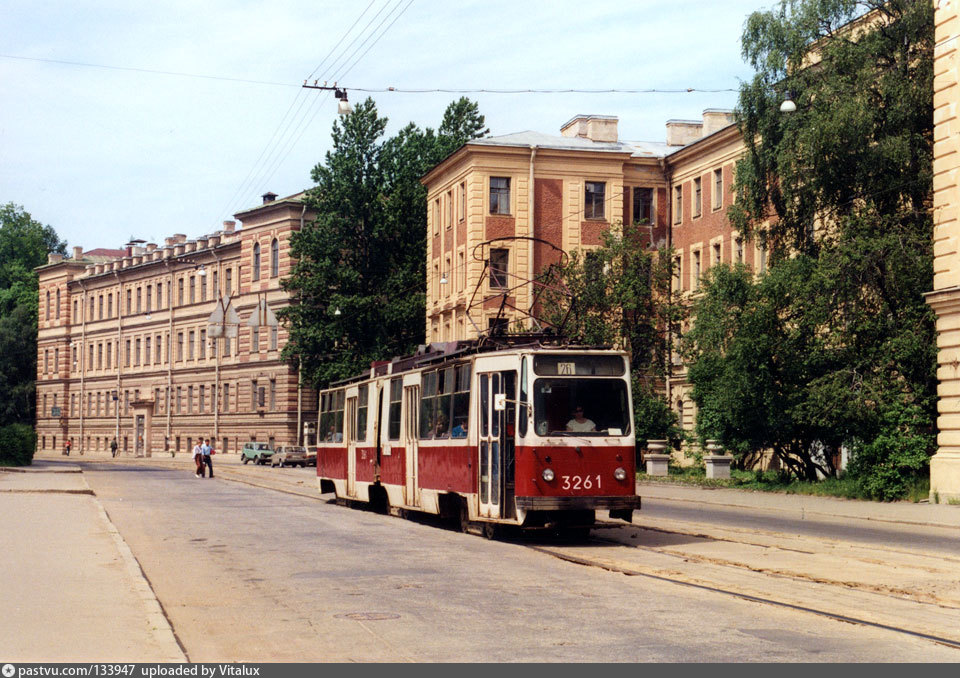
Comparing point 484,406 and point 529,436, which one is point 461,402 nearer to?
point 484,406

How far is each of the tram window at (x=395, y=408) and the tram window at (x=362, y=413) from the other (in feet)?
7.31

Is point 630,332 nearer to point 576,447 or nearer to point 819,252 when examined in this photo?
point 819,252

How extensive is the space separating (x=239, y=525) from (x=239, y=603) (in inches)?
435

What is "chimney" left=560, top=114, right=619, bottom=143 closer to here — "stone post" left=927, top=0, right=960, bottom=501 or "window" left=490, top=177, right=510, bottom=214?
"window" left=490, top=177, right=510, bottom=214

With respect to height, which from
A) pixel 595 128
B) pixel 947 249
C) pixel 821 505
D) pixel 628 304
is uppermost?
pixel 595 128

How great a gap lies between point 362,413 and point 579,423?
1034cm

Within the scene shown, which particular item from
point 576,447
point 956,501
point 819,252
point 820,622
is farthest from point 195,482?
point 820,622

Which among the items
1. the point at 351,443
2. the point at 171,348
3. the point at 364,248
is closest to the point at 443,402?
the point at 351,443

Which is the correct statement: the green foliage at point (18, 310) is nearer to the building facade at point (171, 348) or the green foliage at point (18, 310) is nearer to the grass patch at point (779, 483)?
the building facade at point (171, 348)

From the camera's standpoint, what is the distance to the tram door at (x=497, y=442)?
19516mm

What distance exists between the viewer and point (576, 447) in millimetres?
19125

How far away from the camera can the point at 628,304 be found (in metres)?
48.9

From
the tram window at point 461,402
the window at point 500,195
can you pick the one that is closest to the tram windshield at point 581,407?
the tram window at point 461,402

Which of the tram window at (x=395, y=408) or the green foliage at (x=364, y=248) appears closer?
the tram window at (x=395, y=408)
